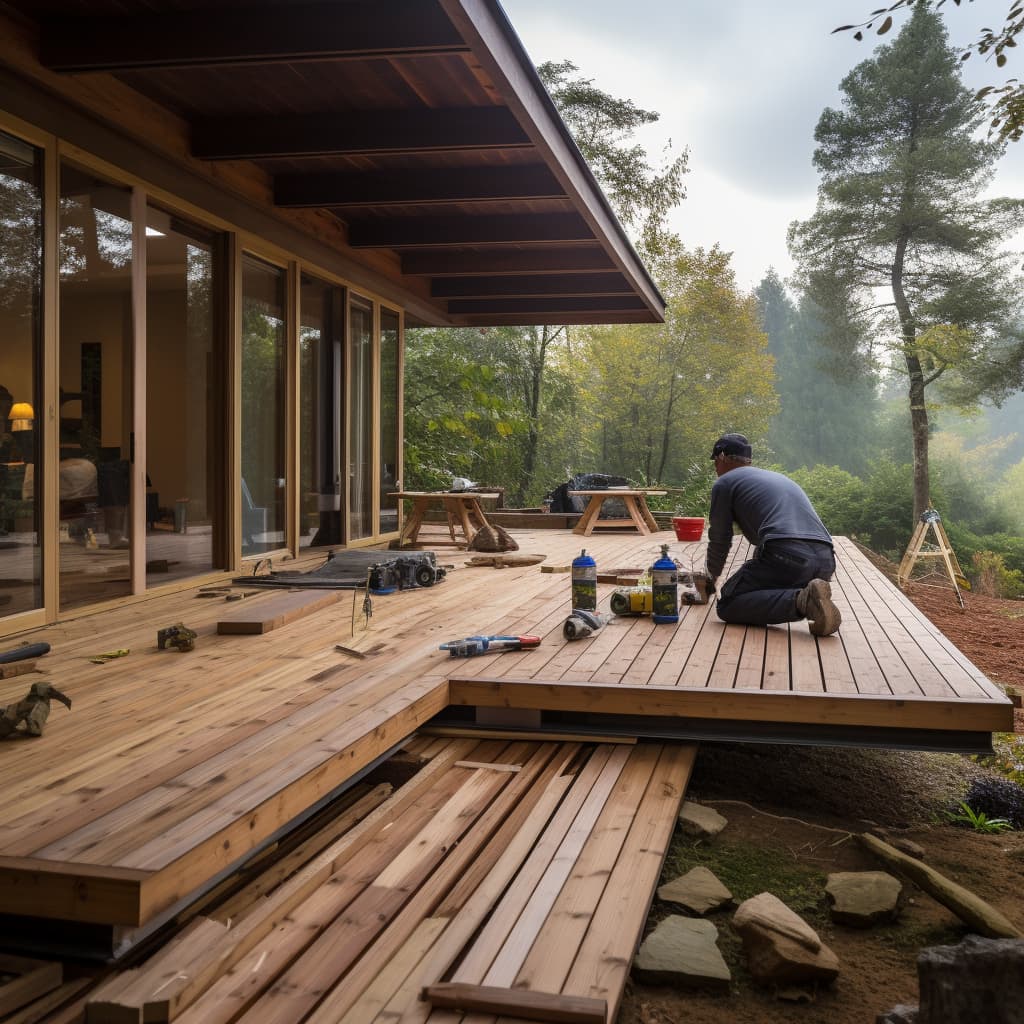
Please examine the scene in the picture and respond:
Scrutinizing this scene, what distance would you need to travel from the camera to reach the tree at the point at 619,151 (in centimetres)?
2023

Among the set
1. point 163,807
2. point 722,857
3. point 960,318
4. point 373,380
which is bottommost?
point 722,857

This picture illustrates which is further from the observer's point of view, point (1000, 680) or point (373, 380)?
point (373, 380)

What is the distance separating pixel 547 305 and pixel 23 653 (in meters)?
7.65

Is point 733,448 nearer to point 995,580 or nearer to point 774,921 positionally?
point 774,921

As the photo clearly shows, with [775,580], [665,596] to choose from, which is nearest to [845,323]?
[775,580]

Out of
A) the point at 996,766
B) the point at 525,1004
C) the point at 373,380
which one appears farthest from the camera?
the point at 373,380

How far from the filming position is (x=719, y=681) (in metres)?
3.45

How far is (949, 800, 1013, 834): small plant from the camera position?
329 cm

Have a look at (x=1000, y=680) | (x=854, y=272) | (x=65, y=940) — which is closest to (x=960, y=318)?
(x=854, y=272)

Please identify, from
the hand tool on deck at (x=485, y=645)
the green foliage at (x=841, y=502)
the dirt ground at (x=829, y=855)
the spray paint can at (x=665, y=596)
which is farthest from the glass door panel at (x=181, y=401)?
the green foliage at (x=841, y=502)

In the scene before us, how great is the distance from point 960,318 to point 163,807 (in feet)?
76.1

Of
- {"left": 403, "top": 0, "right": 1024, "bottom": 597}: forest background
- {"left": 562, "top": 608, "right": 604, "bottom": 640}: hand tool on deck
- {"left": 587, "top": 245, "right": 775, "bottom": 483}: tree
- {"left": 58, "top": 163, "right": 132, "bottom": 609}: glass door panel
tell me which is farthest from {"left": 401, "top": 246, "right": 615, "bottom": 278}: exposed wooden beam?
{"left": 587, "top": 245, "right": 775, "bottom": 483}: tree

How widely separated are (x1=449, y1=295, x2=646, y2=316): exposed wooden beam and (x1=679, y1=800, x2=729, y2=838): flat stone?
7.26 m

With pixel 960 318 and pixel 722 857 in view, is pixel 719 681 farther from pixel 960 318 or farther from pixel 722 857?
pixel 960 318
